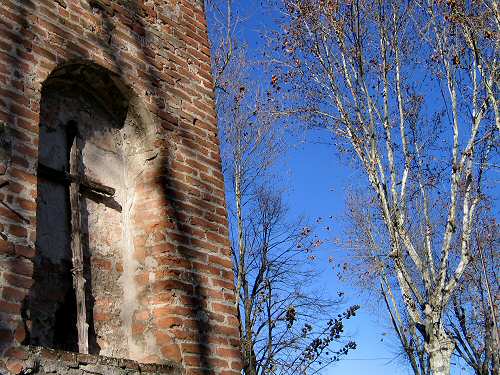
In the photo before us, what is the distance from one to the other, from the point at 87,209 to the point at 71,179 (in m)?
0.22

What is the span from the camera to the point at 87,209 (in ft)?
11.8

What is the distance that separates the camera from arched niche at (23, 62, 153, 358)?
3.19 metres

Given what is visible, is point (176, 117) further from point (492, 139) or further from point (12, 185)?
point (492, 139)

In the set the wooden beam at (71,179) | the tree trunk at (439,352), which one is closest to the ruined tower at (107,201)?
the wooden beam at (71,179)

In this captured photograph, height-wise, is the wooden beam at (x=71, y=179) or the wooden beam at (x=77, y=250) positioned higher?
the wooden beam at (x=71, y=179)

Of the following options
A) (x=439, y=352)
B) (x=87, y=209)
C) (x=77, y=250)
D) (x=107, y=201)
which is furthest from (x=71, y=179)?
(x=439, y=352)

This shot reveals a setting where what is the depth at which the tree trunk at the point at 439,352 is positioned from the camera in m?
7.85

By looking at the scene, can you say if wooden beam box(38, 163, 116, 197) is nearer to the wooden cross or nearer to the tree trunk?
the wooden cross

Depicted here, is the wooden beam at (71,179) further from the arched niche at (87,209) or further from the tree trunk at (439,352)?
the tree trunk at (439,352)

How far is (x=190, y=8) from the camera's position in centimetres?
486

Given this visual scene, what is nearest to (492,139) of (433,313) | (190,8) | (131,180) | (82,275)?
(433,313)

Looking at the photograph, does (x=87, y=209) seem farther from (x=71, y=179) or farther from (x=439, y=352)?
(x=439, y=352)

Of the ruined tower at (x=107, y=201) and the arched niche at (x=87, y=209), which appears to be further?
the arched niche at (x=87, y=209)

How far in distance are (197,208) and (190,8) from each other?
1.86 metres
